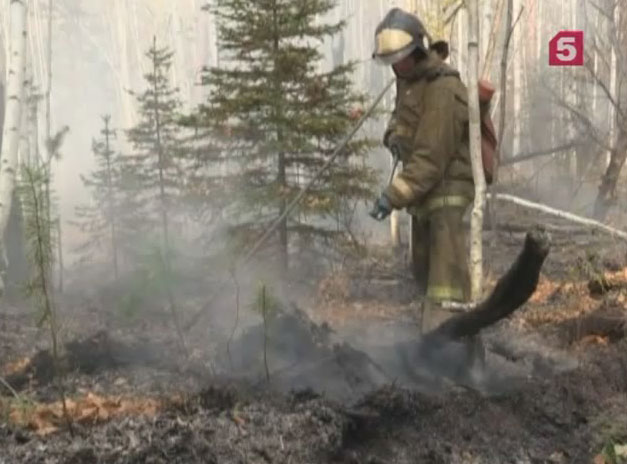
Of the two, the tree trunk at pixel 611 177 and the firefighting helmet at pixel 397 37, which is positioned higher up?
the firefighting helmet at pixel 397 37

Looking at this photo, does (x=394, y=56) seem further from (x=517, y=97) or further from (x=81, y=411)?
(x=517, y=97)

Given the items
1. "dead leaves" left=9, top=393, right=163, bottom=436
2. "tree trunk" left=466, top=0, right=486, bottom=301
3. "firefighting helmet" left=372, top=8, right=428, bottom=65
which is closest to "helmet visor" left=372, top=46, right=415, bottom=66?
"firefighting helmet" left=372, top=8, right=428, bottom=65

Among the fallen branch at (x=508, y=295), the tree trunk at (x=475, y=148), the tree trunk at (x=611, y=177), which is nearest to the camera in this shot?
the fallen branch at (x=508, y=295)

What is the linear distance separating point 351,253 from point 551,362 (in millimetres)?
5133

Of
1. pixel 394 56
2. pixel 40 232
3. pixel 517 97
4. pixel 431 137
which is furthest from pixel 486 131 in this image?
pixel 517 97

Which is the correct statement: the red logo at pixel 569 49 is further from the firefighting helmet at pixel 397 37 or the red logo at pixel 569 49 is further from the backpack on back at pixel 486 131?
the firefighting helmet at pixel 397 37

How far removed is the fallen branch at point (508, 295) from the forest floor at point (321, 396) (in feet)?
0.85

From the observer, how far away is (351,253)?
34.1 ft

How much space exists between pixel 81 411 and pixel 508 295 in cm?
261

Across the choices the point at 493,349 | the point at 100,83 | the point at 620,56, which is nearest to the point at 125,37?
the point at 100,83

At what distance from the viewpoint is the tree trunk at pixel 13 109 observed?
721 cm

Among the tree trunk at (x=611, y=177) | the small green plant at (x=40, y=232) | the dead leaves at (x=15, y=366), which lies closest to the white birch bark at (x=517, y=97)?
the tree trunk at (x=611, y=177)

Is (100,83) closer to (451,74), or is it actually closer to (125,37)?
(125,37)

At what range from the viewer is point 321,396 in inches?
159
